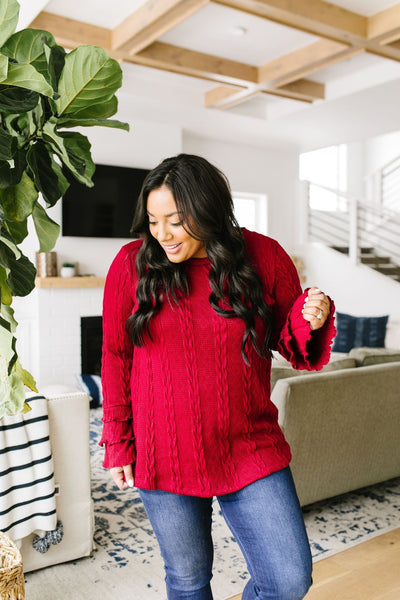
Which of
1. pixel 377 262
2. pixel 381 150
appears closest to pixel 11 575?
pixel 377 262

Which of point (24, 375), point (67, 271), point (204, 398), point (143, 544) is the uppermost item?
point (67, 271)

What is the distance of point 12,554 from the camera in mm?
1066

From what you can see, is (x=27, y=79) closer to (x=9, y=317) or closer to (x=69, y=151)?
(x=69, y=151)

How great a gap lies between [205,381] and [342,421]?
1594mm

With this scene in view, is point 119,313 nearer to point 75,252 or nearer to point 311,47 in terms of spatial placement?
point 311,47

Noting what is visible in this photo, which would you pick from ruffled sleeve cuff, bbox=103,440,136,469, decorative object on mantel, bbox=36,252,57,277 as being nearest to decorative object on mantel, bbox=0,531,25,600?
ruffled sleeve cuff, bbox=103,440,136,469

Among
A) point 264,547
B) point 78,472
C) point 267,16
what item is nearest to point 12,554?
point 264,547

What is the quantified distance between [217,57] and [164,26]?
1.00 metres

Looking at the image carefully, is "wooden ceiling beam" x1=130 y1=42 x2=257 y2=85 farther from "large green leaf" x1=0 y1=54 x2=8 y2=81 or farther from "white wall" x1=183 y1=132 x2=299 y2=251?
"large green leaf" x1=0 y1=54 x2=8 y2=81

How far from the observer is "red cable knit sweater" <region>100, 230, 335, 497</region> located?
1.21 m

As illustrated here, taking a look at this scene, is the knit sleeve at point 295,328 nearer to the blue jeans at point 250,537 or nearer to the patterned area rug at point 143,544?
the blue jeans at point 250,537

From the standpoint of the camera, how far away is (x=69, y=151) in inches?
29.9

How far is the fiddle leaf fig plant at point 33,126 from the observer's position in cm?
70

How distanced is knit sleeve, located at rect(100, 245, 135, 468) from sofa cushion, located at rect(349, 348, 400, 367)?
182 centimetres
